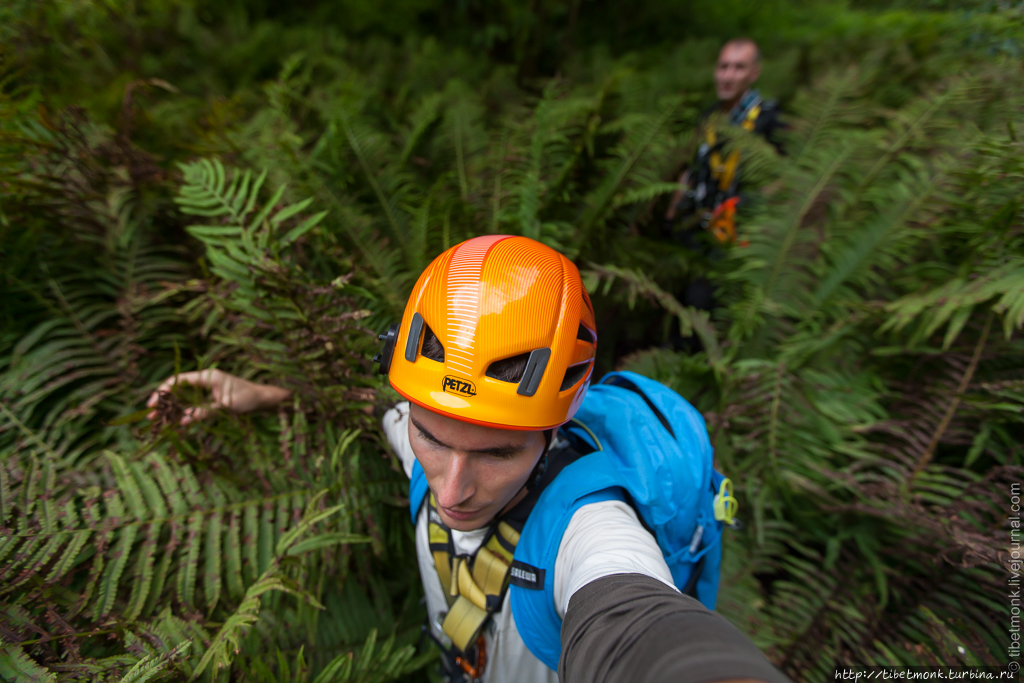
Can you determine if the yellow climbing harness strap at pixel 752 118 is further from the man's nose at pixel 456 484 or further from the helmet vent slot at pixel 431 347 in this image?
the man's nose at pixel 456 484

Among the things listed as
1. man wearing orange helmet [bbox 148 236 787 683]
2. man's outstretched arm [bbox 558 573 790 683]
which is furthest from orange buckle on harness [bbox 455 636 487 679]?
man's outstretched arm [bbox 558 573 790 683]

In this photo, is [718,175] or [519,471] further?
[718,175]

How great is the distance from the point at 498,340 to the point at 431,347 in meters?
0.25

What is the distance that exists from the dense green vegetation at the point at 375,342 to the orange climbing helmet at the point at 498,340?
33.2 inches

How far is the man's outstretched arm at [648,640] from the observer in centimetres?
80

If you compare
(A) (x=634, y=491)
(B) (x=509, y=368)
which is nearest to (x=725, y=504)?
(A) (x=634, y=491)

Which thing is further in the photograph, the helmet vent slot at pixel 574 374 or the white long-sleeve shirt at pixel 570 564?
the helmet vent slot at pixel 574 374

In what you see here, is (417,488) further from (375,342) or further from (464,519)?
(375,342)

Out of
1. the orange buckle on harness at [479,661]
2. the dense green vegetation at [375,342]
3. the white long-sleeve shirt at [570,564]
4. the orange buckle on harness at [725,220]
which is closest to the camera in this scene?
the white long-sleeve shirt at [570,564]

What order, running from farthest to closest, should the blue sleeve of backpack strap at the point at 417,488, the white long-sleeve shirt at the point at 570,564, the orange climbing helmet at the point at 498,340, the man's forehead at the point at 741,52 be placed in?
1. the man's forehead at the point at 741,52
2. the blue sleeve of backpack strap at the point at 417,488
3. the orange climbing helmet at the point at 498,340
4. the white long-sleeve shirt at the point at 570,564

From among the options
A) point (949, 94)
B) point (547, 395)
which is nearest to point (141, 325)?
point (547, 395)

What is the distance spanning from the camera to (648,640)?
880mm

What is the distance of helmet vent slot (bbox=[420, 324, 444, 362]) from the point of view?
A: 1326 millimetres

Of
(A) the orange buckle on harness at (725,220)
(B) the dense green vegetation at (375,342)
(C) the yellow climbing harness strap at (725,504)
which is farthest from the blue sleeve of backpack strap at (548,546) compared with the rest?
(A) the orange buckle on harness at (725,220)
